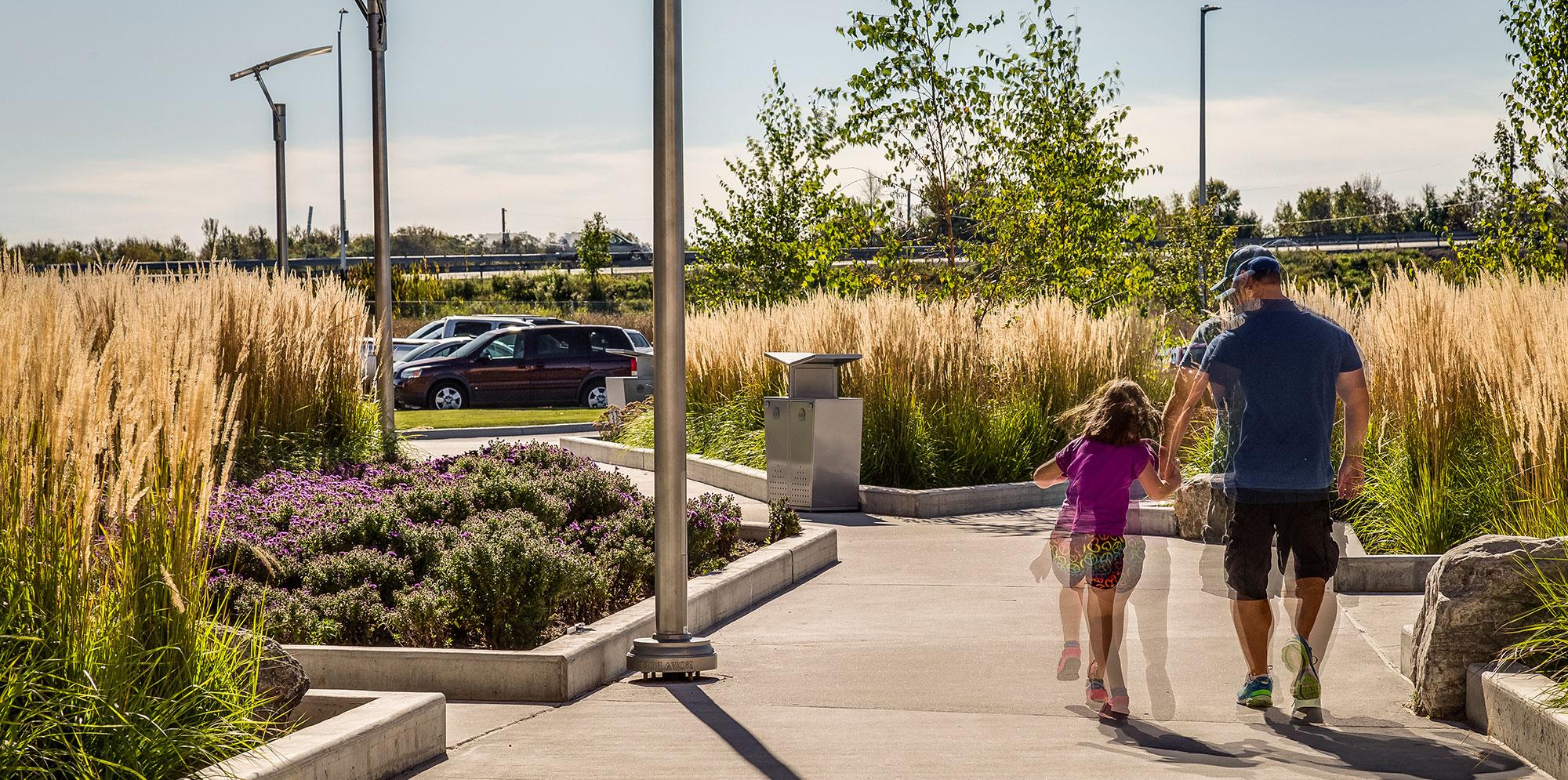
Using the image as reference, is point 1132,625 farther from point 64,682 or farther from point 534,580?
point 64,682

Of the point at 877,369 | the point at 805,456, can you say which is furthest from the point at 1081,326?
the point at 805,456

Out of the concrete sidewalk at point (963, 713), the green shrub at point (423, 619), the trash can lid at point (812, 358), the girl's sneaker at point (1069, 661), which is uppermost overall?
the trash can lid at point (812, 358)

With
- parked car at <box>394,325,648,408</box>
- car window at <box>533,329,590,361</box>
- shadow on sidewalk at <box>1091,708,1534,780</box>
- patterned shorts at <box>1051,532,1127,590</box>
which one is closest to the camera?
shadow on sidewalk at <box>1091,708,1534,780</box>

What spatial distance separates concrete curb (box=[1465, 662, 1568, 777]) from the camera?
16.0ft

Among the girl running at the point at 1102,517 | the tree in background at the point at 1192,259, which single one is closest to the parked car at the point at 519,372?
the tree in background at the point at 1192,259

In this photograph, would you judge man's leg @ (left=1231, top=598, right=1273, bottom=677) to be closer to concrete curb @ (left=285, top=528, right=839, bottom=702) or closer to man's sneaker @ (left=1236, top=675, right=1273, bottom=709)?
man's sneaker @ (left=1236, top=675, right=1273, bottom=709)

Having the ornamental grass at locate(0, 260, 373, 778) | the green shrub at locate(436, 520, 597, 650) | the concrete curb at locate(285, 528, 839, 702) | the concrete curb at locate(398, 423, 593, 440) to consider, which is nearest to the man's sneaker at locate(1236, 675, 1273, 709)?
the concrete curb at locate(285, 528, 839, 702)

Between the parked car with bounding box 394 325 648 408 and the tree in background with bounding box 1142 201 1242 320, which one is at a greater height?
the tree in background with bounding box 1142 201 1242 320

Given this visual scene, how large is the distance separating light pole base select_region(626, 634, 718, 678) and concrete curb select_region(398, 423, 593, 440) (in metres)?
13.8

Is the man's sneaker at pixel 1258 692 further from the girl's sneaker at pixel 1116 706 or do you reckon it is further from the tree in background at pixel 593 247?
the tree in background at pixel 593 247

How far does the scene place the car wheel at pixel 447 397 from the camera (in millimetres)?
26031

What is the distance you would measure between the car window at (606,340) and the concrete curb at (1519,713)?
73.5 feet

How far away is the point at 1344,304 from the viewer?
1238cm

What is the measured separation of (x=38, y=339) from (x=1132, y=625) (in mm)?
5254
